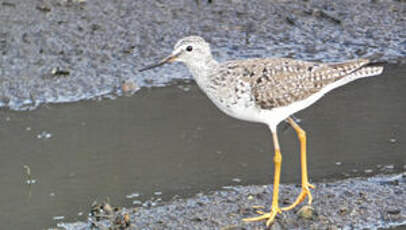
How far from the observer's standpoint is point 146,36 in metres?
9.07

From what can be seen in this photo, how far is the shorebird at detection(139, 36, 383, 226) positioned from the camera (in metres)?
5.60

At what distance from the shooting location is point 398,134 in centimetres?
701

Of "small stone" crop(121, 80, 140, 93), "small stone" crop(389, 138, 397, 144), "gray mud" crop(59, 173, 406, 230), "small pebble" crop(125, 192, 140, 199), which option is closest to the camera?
"gray mud" crop(59, 173, 406, 230)

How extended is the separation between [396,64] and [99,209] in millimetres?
4554

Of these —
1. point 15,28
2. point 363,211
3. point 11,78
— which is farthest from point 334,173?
point 15,28

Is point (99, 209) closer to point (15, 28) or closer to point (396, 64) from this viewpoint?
point (15, 28)

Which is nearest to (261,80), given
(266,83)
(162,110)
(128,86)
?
(266,83)

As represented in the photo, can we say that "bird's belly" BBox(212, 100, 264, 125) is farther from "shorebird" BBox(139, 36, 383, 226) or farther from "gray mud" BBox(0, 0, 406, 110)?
"gray mud" BBox(0, 0, 406, 110)

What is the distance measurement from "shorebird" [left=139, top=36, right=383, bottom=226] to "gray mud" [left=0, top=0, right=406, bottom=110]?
8.34ft

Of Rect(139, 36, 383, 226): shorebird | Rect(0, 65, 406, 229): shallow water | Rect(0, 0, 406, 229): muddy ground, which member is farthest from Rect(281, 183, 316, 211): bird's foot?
Rect(0, 65, 406, 229): shallow water

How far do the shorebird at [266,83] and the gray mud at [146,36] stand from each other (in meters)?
2.54

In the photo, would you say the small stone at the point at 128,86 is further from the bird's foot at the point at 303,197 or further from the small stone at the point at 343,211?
the small stone at the point at 343,211

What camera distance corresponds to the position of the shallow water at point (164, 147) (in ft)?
20.3

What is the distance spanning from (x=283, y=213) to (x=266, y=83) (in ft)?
3.12
